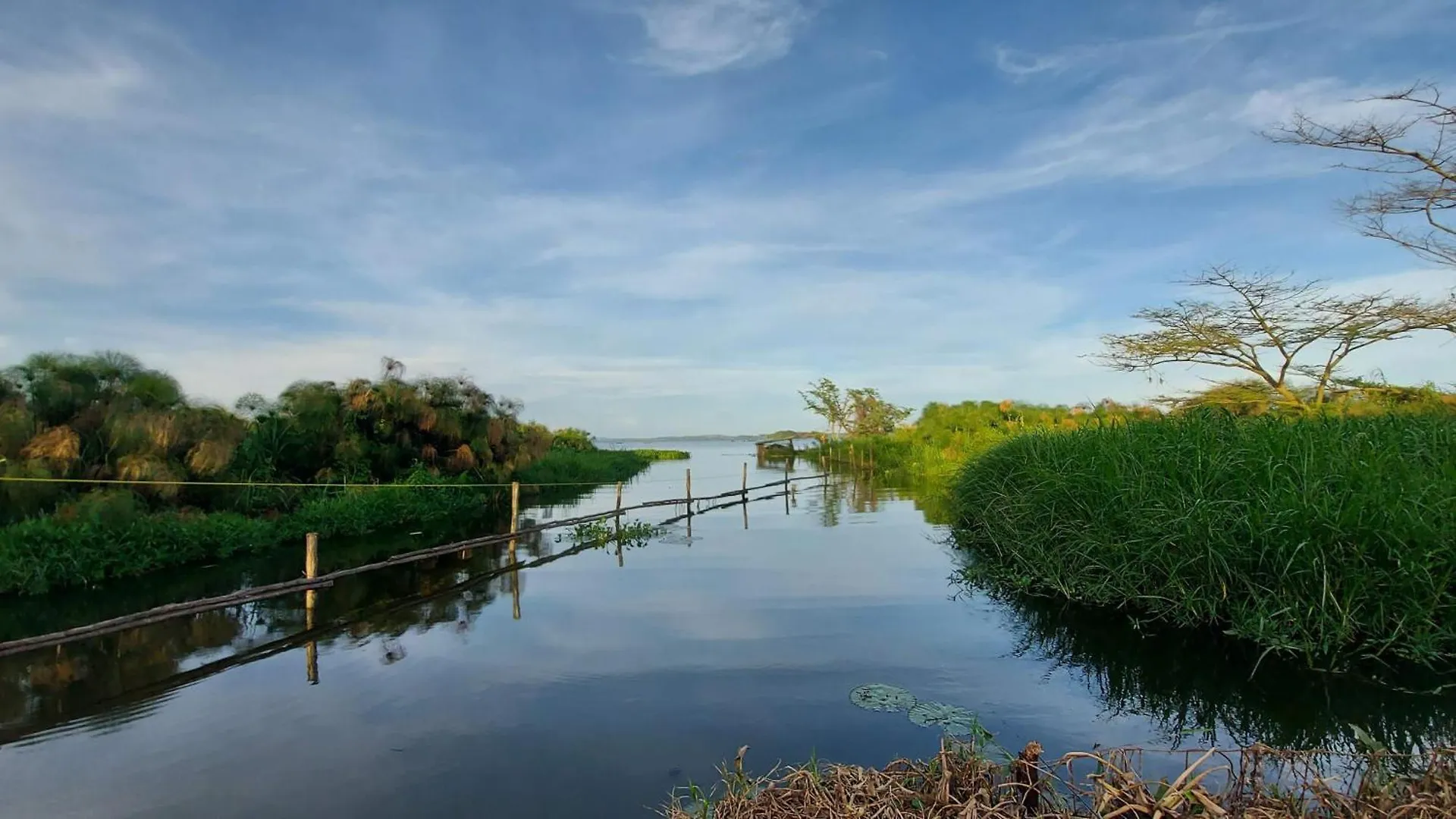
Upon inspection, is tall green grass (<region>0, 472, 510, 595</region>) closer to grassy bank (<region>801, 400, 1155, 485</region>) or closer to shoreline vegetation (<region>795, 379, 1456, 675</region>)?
shoreline vegetation (<region>795, 379, 1456, 675</region>)

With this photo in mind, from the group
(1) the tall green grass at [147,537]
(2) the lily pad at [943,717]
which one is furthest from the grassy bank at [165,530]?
(2) the lily pad at [943,717]

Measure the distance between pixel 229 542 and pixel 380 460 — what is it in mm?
5384

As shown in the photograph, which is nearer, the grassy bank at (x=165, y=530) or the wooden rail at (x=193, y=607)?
the wooden rail at (x=193, y=607)

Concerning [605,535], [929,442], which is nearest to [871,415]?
[929,442]

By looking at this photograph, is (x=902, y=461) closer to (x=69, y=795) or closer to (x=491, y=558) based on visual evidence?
(x=491, y=558)

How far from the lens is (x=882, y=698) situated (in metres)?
5.19

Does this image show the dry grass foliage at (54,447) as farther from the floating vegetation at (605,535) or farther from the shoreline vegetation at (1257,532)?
the shoreline vegetation at (1257,532)

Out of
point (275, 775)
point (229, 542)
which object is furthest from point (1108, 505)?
point (229, 542)

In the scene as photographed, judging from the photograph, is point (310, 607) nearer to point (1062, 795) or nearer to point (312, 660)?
point (312, 660)

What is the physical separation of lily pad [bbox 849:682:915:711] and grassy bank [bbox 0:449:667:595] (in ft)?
28.6

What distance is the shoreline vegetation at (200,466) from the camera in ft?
28.5

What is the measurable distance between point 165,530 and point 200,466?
1297 mm

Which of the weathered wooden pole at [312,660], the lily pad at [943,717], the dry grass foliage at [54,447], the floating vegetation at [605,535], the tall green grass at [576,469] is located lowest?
the lily pad at [943,717]

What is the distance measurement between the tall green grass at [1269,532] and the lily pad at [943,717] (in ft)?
7.60
